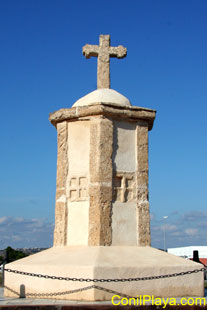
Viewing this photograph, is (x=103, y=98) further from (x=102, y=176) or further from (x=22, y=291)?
(x=22, y=291)

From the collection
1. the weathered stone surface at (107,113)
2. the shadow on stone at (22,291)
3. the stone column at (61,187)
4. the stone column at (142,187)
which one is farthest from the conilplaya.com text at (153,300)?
the weathered stone surface at (107,113)

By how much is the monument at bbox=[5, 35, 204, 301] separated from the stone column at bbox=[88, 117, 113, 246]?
0.06ft

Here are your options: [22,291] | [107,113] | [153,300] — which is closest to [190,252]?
[107,113]

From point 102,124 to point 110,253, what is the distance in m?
2.60

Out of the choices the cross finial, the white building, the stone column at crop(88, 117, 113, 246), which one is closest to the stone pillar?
the stone column at crop(88, 117, 113, 246)

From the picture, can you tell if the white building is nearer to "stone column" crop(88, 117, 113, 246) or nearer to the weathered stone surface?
the weathered stone surface

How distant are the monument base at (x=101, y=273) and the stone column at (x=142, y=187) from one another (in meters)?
0.42

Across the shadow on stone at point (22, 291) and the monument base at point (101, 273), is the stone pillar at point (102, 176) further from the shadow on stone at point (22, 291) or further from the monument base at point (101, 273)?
the shadow on stone at point (22, 291)

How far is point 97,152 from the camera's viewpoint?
26.1 feet

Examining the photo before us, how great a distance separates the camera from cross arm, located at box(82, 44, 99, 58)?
9266mm

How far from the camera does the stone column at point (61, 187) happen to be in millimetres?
8047

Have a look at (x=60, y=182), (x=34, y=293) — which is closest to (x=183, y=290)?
(x=34, y=293)

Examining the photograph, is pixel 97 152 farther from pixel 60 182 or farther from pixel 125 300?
pixel 125 300

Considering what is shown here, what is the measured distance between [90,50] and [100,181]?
337 centimetres
